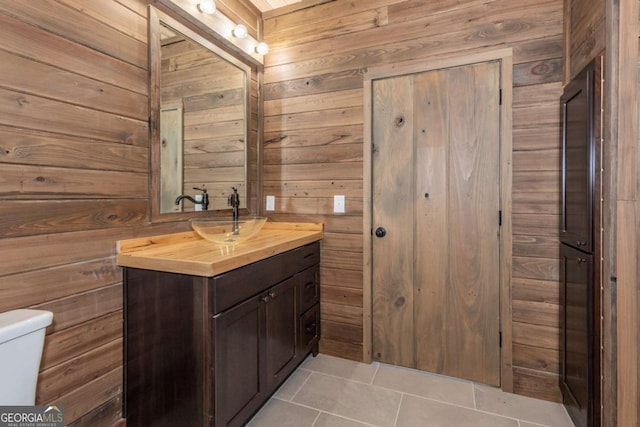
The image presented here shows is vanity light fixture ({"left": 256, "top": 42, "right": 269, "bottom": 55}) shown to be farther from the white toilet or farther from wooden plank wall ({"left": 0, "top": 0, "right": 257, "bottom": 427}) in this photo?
the white toilet

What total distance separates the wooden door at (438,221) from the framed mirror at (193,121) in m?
0.99

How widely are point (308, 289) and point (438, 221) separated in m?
0.98

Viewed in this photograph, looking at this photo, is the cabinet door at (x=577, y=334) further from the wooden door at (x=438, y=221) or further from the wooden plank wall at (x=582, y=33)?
the wooden plank wall at (x=582, y=33)

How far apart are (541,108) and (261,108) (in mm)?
1891

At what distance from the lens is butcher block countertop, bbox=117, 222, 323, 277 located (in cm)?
131

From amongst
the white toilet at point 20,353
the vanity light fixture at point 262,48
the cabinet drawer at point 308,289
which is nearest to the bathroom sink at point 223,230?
the cabinet drawer at point 308,289

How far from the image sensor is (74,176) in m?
1.31

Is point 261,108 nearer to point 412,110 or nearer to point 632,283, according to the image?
point 412,110

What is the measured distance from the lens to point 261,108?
8.22 ft

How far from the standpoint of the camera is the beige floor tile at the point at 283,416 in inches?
65.3

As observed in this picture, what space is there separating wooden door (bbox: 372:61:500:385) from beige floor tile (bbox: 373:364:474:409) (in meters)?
0.06

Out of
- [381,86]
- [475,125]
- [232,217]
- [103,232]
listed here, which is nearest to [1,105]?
[103,232]

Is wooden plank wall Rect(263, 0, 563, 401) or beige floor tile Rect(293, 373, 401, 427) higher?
wooden plank wall Rect(263, 0, 563, 401)

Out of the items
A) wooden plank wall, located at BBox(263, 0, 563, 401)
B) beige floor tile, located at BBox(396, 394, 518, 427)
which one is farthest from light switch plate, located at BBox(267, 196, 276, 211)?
beige floor tile, located at BBox(396, 394, 518, 427)
